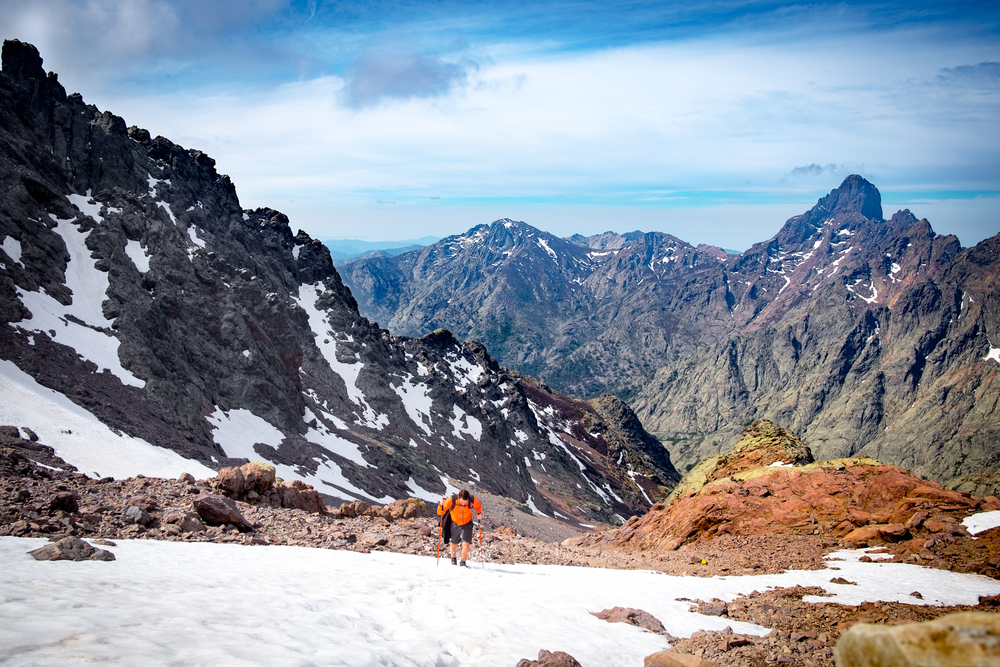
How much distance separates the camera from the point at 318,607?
973 centimetres

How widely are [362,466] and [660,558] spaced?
42666mm

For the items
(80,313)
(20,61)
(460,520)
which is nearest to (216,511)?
(460,520)

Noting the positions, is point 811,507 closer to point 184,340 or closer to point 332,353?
point 184,340

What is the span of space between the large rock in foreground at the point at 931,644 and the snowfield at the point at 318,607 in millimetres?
5993

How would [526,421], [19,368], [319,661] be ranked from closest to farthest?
[319,661] < [19,368] < [526,421]

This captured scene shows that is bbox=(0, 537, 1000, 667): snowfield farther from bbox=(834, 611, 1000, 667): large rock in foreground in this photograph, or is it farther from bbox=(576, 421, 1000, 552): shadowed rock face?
bbox=(576, 421, 1000, 552): shadowed rock face

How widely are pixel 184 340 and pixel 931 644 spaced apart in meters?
60.8

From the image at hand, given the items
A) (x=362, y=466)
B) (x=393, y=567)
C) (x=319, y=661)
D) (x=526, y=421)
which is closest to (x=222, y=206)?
(x=362, y=466)

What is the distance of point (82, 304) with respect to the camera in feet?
149

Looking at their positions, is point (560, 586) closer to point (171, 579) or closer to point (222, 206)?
point (171, 579)

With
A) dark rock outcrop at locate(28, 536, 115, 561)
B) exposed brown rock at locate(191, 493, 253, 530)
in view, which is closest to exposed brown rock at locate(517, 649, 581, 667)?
dark rock outcrop at locate(28, 536, 115, 561)

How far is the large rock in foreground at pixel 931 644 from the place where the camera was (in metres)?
3.19

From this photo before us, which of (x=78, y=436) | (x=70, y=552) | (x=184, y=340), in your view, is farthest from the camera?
(x=184, y=340)

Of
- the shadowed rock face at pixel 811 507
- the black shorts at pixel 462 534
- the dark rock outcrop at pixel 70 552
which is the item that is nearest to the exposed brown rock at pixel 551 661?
the dark rock outcrop at pixel 70 552
